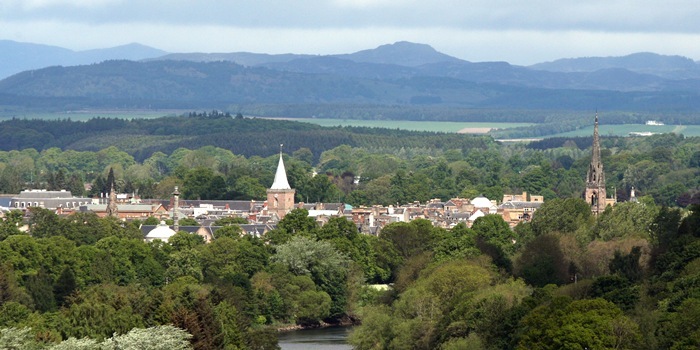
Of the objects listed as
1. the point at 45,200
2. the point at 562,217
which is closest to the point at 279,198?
the point at 45,200

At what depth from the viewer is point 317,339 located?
9012 centimetres

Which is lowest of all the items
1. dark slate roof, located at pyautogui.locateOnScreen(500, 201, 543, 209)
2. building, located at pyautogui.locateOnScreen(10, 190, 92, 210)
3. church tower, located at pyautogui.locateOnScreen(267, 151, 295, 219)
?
dark slate roof, located at pyautogui.locateOnScreen(500, 201, 543, 209)

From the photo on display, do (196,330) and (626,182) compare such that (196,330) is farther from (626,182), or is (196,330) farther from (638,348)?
(626,182)

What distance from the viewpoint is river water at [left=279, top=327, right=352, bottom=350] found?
85875 mm

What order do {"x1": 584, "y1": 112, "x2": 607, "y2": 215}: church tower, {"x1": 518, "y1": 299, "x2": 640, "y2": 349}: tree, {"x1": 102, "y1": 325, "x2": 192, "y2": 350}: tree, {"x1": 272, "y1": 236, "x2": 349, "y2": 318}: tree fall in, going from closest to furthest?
{"x1": 518, "y1": 299, "x2": 640, "y2": 349}: tree, {"x1": 102, "y1": 325, "x2": 192, "y2": 350}: tree, {"x1": 272, "y1": 236, "x2": 349, "y2": 318}: tree, {"x1": 584, "y1": 112, "x2": 607, "y2": 215}: church tower

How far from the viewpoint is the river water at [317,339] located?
282 feet

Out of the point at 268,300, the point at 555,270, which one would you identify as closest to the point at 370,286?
the point at 268,300

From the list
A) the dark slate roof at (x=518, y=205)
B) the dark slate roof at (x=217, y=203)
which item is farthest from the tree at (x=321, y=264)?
the dark slate roof at (x=518, y=205)

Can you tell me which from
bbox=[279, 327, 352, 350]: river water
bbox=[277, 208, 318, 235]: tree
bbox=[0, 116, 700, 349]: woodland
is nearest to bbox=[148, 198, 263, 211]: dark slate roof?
bbox=[0, 116, 700, 349]: woodland

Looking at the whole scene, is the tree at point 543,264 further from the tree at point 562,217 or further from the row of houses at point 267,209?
the row of houses at point 267,209

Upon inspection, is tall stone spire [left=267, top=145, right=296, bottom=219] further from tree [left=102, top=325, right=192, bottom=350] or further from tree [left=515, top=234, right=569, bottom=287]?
tree [left=102, top=325, right=192, bottom=350]

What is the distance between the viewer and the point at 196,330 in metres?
69.2

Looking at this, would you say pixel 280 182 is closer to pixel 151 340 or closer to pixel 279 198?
pixel 279 198

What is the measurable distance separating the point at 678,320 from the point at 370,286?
140ft
